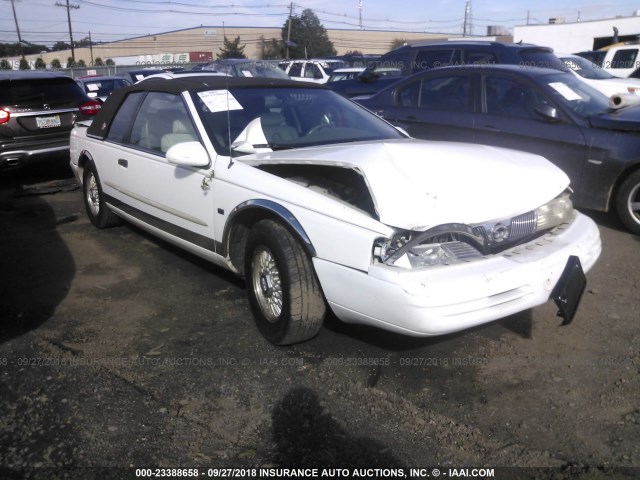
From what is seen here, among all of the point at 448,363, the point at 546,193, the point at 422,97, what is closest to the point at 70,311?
the point at 448,363

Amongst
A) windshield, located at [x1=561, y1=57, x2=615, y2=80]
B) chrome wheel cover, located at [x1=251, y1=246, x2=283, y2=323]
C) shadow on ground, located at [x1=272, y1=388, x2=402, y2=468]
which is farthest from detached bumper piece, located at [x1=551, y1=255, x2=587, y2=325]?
windshield, located at [x1=561, y1=57, x2=615, y2=80]

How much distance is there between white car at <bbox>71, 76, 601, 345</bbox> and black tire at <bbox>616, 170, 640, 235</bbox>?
1.97 m

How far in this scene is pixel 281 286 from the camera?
11.0 ft

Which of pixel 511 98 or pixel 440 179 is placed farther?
pixel 511 98

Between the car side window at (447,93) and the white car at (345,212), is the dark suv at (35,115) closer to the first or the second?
the white car at (345,212)

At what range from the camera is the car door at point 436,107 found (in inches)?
260

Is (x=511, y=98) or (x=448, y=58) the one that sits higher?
(x=448, y=58)

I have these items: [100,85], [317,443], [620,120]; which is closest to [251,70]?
[100,85]

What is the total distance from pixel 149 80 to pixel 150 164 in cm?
107

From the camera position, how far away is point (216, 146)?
4016 mm

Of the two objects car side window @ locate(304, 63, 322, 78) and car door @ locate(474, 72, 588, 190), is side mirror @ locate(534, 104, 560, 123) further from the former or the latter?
car side window @ locate(304, 63, 322, 78)

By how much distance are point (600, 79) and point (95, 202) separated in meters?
8.73

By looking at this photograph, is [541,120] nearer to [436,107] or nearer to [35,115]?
[436,107]

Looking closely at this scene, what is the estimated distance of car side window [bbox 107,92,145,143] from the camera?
5.14 meters
